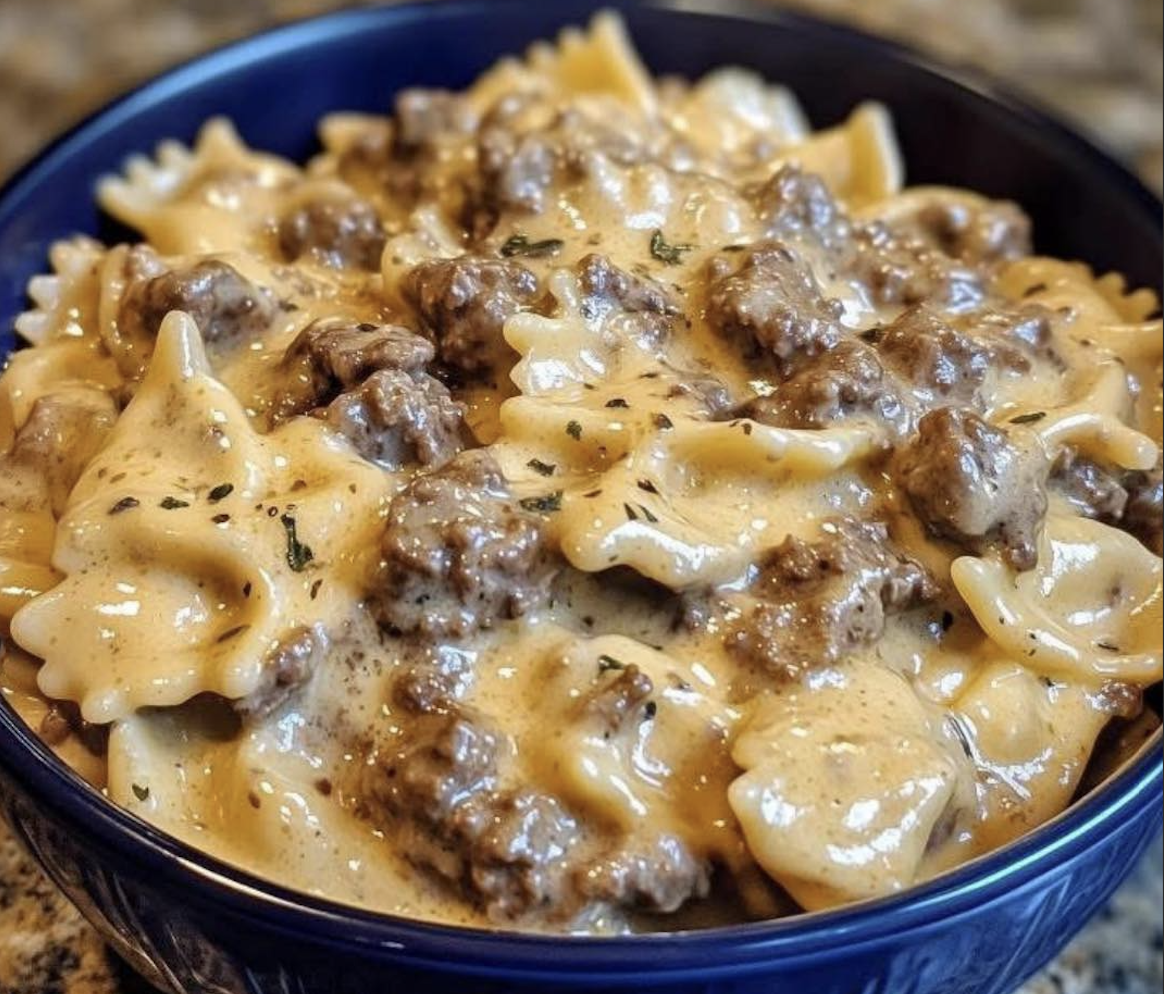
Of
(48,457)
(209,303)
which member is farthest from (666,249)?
(48,457)

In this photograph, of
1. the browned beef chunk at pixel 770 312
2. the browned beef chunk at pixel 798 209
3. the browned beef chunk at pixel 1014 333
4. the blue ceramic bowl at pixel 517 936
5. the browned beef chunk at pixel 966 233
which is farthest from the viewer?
the browned beef chunk at pixel 966 233

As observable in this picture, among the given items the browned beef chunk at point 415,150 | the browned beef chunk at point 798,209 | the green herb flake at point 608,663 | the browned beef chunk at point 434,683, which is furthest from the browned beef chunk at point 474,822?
the browned beef chunk at point 415,150

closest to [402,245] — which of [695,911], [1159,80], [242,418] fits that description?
[242,418]

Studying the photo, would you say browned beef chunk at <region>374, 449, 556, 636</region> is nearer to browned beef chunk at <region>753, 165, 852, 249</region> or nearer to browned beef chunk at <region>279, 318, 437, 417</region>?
browned beef chunk at <region>279, 318, 437, 417</region>

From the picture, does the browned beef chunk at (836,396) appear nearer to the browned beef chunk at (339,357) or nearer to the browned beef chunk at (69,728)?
the browned beef chunk at (339,357)

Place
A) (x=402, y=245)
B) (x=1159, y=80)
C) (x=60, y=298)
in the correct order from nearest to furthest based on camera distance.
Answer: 1. (x=402, y=245)
2. (x=60, y=298)
3. (x=1159, y=80)

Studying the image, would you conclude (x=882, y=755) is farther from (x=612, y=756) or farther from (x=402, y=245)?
(x=402, y=245)
